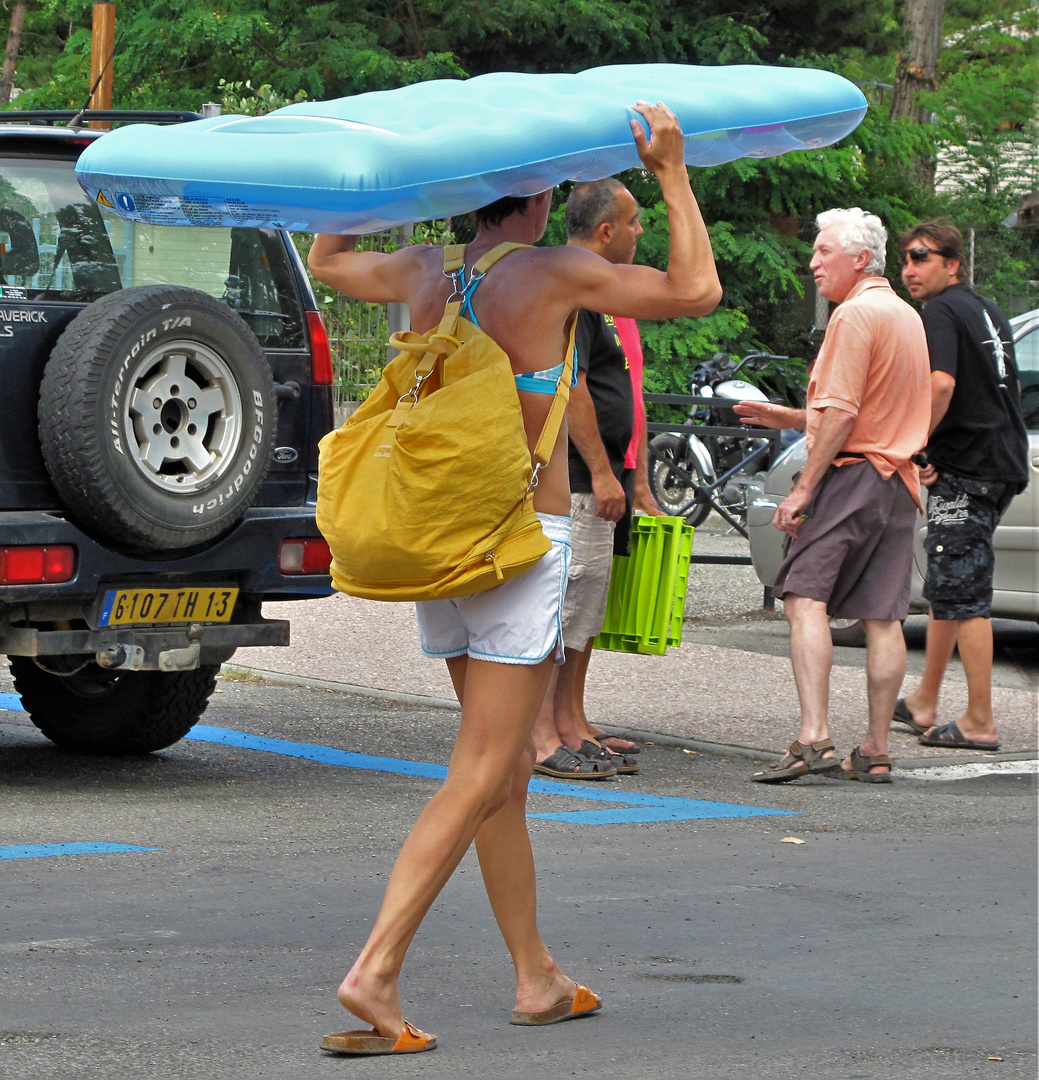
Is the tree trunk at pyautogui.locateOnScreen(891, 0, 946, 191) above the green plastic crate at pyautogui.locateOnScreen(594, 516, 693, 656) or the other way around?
above

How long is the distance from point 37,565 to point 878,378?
318cm

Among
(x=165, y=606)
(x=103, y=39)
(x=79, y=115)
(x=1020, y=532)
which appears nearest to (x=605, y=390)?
(x=165, y=606)

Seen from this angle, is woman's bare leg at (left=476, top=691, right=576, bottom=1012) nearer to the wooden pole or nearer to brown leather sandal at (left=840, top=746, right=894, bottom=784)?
brown leather sandal at (left=840, top=746, right=894, bottom=784)

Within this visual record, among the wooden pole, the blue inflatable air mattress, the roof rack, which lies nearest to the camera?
the blue inflatable air mattress

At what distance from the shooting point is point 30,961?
4137 mm

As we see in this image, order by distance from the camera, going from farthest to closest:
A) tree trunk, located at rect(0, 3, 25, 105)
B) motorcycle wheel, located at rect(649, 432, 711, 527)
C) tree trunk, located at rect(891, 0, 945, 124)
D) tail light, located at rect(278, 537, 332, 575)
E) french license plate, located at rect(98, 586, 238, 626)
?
tree trunk, located at rect(0, 3, 25, 105) < tree trunk, located at rect(891, 0, 945, 124) < motorcycle wheel, located at rect(649, 432, 711, 527) < tail light, located at rect(278, 537, 332, 575) < french license plate, located at rect(98, 586, 238, 626)

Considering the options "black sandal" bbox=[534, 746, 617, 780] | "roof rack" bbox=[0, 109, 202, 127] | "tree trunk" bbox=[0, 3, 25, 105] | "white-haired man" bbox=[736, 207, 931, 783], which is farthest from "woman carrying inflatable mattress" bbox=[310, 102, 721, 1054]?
"tree trunk" bbox=[0, 3, 25, 105]

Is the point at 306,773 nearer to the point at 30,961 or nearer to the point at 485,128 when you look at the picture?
the point at 30,961

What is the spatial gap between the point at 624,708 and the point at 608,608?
4.08 ft

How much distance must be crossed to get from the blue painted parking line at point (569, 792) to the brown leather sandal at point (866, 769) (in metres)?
0.76

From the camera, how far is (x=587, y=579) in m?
6.90

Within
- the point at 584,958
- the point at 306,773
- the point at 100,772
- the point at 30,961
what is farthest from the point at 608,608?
the point at 30,961

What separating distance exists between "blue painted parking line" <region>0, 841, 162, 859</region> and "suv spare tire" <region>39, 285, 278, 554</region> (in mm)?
1028

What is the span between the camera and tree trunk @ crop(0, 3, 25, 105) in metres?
33.4
